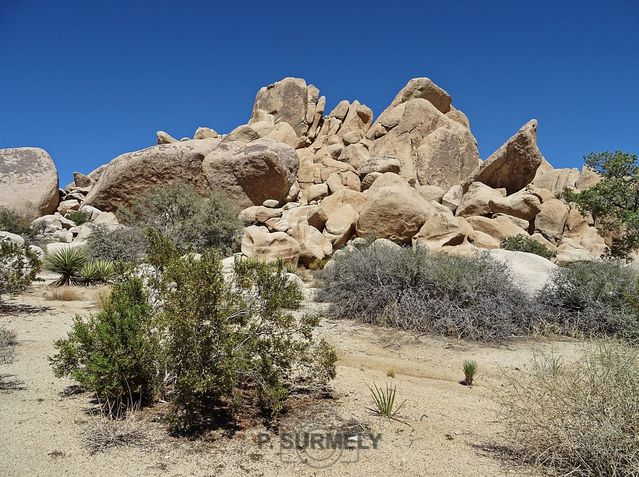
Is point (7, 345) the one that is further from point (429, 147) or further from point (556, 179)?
point (556, 179)

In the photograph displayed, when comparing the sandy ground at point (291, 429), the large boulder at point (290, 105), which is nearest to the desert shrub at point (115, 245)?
the sandy ground at point (291, 429)

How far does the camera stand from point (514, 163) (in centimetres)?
2320

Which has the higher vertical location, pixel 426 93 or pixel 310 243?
pixel 426 93

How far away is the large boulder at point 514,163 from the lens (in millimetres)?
22516

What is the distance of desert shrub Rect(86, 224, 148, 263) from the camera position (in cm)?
1447

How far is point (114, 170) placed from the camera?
21047 millimetres

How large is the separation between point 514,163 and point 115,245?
61.5 feet

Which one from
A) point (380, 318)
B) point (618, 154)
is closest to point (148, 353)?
point (380, 318)

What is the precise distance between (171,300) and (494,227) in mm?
17108

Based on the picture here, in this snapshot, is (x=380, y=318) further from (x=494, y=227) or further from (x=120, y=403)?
(x=494, y=227)

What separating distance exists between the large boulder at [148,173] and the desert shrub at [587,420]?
18624 mm

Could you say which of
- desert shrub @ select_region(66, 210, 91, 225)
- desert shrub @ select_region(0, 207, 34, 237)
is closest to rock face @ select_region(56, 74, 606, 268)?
desert shrub @ select_region(66, 210, 91, 225)

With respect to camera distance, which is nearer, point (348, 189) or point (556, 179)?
point (348, 189)

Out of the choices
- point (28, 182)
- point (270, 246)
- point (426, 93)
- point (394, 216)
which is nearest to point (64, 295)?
point (270, 246)
